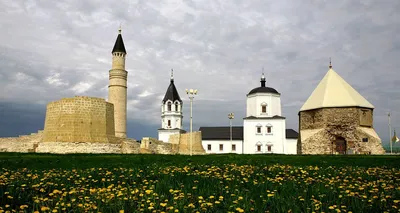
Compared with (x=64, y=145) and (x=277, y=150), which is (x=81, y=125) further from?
(x=277, y=150)

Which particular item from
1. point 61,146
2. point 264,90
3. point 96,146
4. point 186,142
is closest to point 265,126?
point 264,90

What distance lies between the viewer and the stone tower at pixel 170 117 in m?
73.2

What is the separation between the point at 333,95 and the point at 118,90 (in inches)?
1320

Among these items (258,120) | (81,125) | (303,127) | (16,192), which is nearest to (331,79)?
(303,127)

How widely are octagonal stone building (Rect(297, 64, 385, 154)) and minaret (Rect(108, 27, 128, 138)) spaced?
29.8 m

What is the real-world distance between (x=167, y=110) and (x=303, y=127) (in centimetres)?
3960

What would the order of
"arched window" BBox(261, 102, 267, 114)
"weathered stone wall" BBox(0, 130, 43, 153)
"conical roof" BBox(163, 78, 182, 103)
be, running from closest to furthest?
"weathered stone wall" BBox(0, 130, 43, 153) → "arched window" BBox(261, 102, 267, 114) → "conical roof" BBox(163, 78, 182, 103)

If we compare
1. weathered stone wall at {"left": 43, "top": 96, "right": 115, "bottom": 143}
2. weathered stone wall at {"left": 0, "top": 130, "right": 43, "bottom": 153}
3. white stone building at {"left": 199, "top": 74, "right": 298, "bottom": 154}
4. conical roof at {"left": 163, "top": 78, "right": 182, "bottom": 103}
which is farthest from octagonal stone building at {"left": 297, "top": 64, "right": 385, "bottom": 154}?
conical roof at {"left": 163, "top": 78, "right": 182, "bottom": 103}

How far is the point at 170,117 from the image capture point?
7381cm

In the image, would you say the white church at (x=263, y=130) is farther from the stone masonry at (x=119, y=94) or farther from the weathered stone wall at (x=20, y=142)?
the weathered stone wall at (x=20, y=142)

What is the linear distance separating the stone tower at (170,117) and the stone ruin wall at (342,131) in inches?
1525

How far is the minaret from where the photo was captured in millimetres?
54938

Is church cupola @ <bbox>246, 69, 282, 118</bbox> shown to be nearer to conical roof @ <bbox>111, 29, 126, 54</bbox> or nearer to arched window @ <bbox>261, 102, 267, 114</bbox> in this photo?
arched window @ <bbox>261, 102, 267, 114</bbox>

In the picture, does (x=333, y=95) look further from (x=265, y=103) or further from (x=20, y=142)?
(x=20, y=142)
